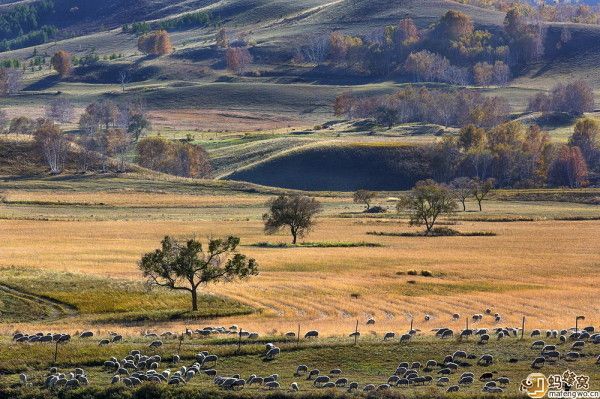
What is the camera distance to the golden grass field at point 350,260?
6506 centimetres

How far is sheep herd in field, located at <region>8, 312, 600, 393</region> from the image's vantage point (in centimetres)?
4106

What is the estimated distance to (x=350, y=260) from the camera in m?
89.2

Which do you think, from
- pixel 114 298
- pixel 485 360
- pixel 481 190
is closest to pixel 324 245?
pixel 114 298

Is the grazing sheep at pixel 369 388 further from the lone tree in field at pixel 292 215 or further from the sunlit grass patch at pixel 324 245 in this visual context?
the lone tree in field at pixel 292 215

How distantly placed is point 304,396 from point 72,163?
154233 millimetres

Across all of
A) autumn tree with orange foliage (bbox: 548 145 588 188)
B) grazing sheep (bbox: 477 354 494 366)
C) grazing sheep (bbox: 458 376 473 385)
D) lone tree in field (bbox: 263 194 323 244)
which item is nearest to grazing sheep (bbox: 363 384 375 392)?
grazing sheep (bbox: 458 376 473 385)

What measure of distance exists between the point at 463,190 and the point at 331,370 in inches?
4372

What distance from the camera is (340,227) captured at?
120250mm

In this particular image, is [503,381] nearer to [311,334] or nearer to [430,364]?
[430,364]

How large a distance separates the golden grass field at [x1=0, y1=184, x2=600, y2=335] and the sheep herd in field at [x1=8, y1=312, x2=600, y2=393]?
688 cm

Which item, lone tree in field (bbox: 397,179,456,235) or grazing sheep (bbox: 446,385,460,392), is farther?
lone tree in field (bbox: 397,179,456,235)

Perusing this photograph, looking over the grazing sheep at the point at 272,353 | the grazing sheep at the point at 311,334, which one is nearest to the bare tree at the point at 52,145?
the grazing sheep at the point at 311,334

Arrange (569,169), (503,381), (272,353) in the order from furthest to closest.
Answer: (569,169), (272,353), (503,381)

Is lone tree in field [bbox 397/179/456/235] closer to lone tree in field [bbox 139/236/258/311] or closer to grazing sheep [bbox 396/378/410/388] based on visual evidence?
lone tree in field [bbox 139/236/258/311]
